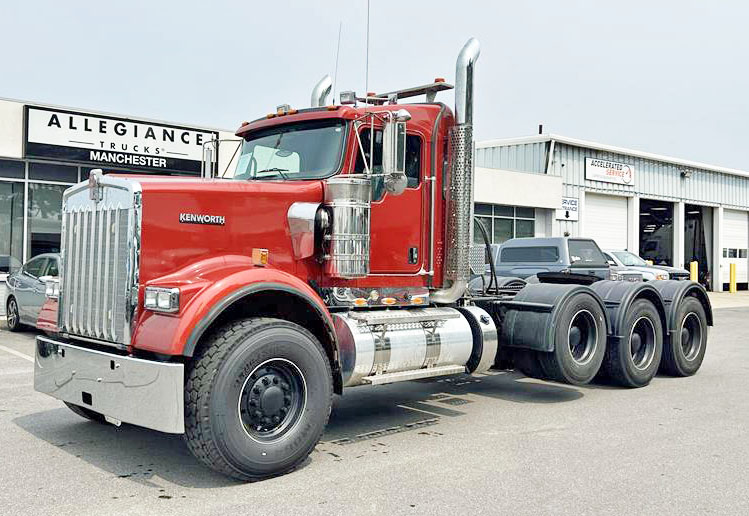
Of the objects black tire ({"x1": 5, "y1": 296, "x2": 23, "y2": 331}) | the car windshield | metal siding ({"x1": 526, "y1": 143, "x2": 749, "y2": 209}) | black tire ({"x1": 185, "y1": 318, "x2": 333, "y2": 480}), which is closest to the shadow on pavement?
black tire ({"x1": 185, "y1": 318, "x2": 333, "y2": 480})

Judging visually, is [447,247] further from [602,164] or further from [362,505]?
[602,164]

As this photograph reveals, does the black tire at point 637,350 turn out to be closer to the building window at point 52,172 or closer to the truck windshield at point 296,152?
the truck windshield at point 296,152

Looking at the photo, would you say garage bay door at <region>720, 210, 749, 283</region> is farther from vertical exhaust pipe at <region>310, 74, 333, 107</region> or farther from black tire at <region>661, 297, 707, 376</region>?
vertical exhaust pipe at <region>310, 74, 333, 107</region>

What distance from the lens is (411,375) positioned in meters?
6.37

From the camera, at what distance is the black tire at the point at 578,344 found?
759cm

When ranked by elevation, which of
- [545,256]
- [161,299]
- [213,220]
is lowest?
[161,299]

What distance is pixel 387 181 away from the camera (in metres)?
6.15

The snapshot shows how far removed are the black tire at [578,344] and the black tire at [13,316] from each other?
10.5 metres

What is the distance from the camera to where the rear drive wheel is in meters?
13.9

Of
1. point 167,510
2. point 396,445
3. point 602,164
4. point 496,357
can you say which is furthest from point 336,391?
point 602,164

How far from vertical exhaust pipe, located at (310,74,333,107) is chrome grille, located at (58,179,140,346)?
3292 mm

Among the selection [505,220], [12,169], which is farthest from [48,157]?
[505,220]

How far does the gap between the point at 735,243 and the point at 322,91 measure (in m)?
35.1

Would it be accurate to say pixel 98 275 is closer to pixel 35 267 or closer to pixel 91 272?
pixel 91 272
